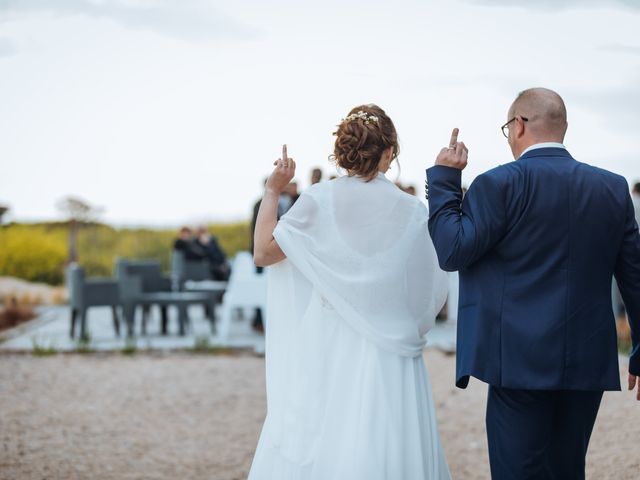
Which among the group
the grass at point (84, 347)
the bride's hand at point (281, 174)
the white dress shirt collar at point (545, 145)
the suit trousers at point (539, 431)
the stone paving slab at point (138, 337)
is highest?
the white dress shirt collar at point (545, 145)

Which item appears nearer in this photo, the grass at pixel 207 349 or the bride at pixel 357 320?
the bride at pixel 357 320

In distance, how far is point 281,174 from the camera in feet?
10.8

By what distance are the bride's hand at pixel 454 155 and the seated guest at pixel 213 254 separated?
1279cm

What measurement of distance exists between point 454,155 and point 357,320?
2.52ft

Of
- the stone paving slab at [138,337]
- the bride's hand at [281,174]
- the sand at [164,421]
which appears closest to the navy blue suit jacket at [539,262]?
the bride's hand at [281,174]

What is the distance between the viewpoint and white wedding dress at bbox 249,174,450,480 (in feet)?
10.4

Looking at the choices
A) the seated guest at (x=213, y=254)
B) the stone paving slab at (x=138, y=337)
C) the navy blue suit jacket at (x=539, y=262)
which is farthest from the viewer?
the seated guest at (x=213, y=254)

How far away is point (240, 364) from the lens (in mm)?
9688

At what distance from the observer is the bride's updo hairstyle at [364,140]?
3.16 meters

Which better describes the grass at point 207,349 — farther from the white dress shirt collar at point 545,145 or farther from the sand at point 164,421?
the white dress shirt collar at point 545,145

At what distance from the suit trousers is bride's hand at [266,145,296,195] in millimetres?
1157

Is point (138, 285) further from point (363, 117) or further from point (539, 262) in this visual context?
point (539, 262)

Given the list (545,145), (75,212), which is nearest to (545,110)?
(545,145)

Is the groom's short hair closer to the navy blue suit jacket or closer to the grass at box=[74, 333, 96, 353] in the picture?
the navy blue suit jacket
